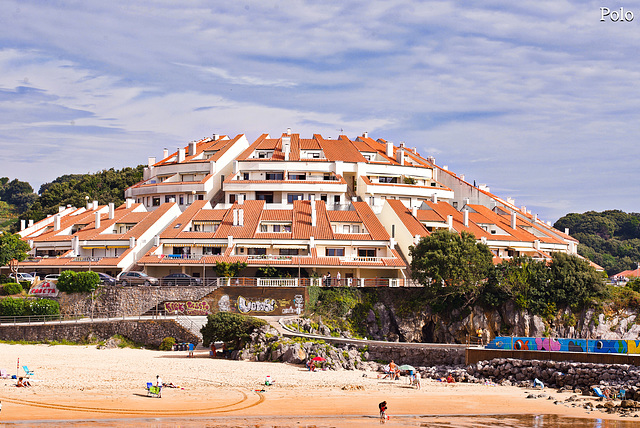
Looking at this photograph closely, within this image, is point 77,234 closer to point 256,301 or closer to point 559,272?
point 256,301

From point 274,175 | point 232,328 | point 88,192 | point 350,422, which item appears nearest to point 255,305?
point 232,328

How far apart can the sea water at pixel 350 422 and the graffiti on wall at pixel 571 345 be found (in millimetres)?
10514

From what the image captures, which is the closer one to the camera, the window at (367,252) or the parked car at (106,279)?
the parked car at (106,279)

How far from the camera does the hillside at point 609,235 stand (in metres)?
153

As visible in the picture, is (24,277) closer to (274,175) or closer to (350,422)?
(274,175)

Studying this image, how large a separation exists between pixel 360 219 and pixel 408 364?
1186 inches

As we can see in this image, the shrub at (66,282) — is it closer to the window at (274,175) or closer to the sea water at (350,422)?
the window at (274,175)

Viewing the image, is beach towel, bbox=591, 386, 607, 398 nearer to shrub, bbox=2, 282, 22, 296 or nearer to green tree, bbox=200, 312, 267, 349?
green tree, bbox=200, 312, 267, 349

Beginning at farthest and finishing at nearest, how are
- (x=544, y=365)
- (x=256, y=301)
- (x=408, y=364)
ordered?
(x=256, y=301)
(x=408, y=364)
(x=544, y=365)

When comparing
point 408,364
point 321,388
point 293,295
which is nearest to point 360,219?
point 293,295

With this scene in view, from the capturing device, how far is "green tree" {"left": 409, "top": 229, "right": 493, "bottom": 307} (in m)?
62.3

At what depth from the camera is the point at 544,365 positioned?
44906 millimetres

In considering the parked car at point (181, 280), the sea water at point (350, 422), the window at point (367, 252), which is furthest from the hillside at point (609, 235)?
the sea water at point (350, 422)

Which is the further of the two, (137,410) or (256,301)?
(256,301)
